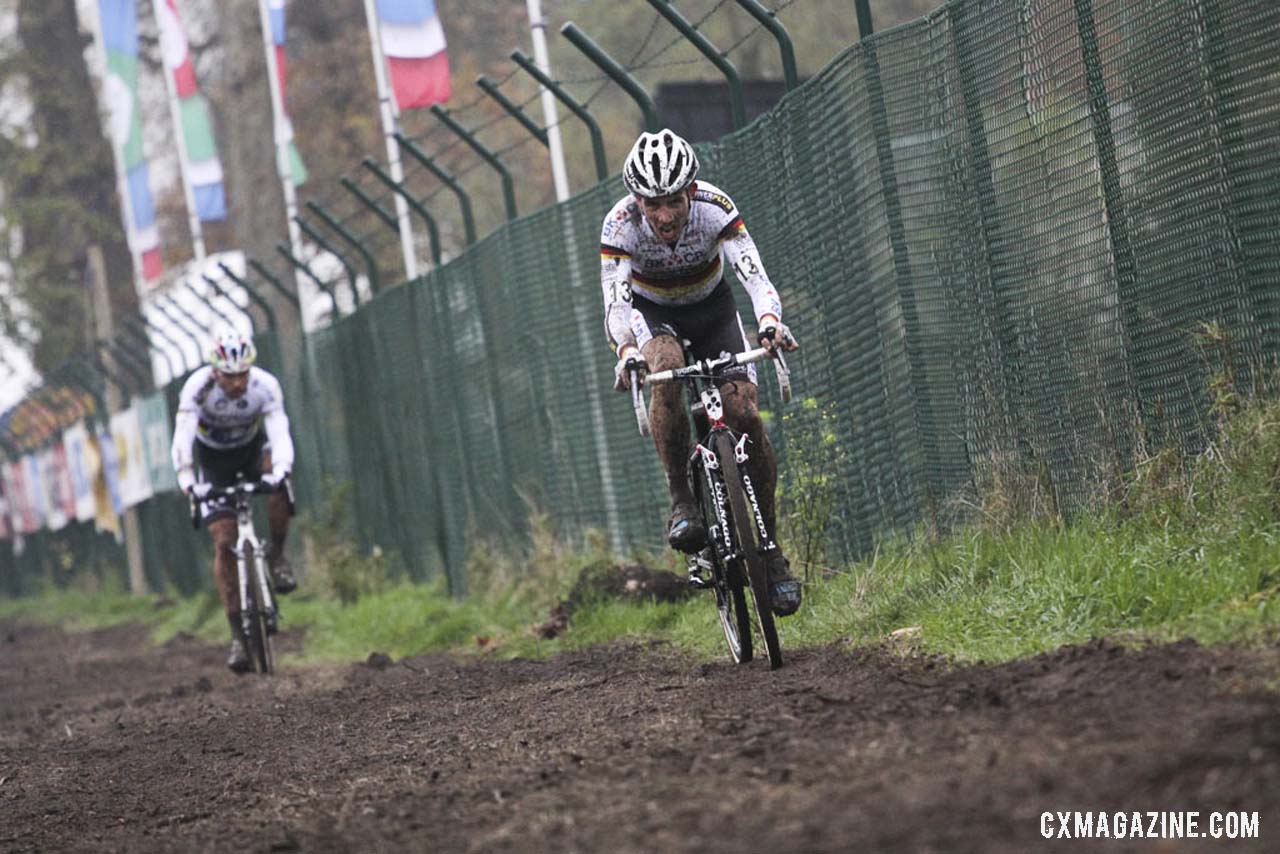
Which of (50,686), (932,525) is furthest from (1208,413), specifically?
(50,686)

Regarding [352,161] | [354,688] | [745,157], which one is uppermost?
[352,161]

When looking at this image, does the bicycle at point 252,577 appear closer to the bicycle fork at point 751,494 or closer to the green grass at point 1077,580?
the green grass at point 1077,580

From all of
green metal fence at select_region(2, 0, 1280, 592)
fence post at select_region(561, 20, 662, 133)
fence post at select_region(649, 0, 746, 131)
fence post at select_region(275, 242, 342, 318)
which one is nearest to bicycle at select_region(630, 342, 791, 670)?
green metal fence at select_region(2, 0, 1280, 592)

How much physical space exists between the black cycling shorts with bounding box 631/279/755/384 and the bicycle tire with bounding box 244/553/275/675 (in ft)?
17.0

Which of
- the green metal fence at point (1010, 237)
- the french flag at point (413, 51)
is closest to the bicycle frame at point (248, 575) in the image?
the green metal fence at point (1010, 237)

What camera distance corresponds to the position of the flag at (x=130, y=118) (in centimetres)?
2750

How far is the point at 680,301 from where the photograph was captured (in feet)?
26.6

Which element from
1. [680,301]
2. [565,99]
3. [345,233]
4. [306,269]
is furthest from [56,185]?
[680,301]

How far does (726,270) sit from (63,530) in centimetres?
2483

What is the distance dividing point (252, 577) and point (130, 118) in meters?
16.5

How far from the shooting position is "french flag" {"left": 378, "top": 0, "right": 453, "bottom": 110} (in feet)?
63.9

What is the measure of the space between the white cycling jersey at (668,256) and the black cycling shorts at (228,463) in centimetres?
570

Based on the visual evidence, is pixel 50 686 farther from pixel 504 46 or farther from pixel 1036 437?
pixel 504 46

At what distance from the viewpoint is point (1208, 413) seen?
22.9ft
